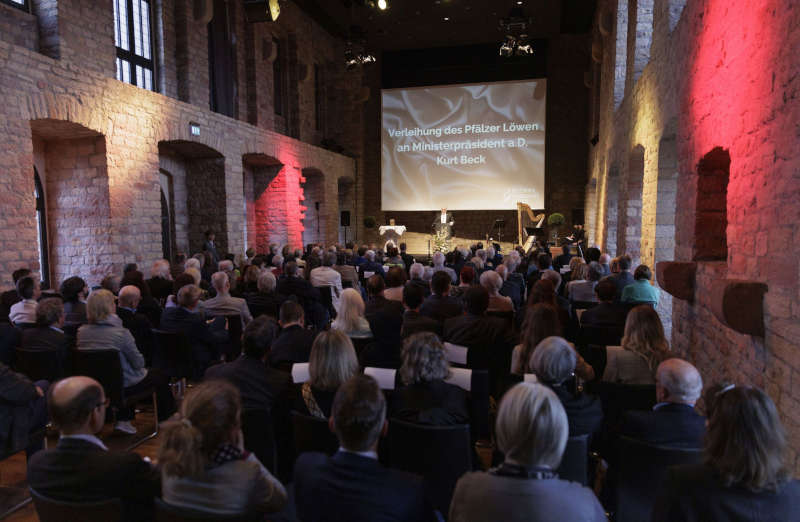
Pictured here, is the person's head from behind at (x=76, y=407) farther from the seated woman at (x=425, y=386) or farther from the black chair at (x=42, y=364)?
the black chair at (x=42, y=364)

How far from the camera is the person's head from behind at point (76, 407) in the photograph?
5.49 ft

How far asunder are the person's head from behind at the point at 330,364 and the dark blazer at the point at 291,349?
0.72m

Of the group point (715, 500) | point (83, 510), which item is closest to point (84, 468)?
point (83, 510)

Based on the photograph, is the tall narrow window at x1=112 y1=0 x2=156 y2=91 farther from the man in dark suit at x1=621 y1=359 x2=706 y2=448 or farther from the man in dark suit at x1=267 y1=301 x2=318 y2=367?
the man in dark suit at x1=621 y1=359 x2=706 y2=448

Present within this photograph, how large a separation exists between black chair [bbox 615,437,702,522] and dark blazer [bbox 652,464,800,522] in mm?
436

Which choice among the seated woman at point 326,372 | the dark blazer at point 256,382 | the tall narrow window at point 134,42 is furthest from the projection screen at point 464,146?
the seated woman at point 326,372

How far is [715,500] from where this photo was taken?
1309mm

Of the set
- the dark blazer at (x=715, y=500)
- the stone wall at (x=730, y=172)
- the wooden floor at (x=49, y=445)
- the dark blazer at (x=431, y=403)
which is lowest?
the wooden floor at (x=49, y=445)

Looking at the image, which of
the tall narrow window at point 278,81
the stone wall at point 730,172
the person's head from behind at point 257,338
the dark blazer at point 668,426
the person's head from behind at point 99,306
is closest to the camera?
the dark blazer at point 668,426

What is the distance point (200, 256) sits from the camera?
6996 millimetres

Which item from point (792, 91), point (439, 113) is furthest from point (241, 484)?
point (439, 113)

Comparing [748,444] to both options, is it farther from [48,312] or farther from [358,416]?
[48,312]

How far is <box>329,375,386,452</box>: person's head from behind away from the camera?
5.02 ft

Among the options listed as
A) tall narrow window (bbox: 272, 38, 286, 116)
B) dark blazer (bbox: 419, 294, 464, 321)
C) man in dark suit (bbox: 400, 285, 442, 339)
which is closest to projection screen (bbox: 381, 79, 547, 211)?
tall narrow window (bbox: 272, 38, 286, 116)
